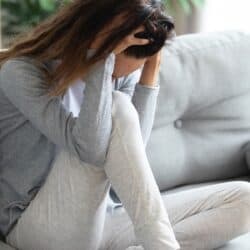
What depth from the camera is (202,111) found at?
73.5 inches

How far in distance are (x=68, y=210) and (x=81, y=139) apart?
16cm

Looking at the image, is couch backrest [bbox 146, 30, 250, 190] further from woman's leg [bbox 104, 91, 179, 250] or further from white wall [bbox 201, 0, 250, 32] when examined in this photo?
white wall [bbox 201, 0, 250, 32]

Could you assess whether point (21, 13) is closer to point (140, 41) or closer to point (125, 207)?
point (140, 41)

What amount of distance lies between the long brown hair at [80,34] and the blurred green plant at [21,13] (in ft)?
3.98

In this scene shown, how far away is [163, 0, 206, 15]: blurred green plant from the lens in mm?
2774

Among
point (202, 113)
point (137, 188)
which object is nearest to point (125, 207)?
point (137, 188)

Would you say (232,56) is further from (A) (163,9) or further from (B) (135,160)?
(B) (135,160)

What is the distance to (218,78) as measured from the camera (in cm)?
185

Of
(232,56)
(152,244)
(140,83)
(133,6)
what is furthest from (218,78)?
(152,244)

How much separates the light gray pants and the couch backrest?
0.30 metres

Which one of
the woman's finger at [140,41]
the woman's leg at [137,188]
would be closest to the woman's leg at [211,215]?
the woman's leg at [137,188]

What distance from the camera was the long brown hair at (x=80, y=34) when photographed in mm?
1358

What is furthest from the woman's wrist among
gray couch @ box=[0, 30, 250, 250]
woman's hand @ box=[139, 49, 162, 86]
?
gray couch @ box=[0, 30, 250, 250]

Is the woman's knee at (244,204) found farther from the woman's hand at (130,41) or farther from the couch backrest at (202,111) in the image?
the woman's hand at (130,41)
